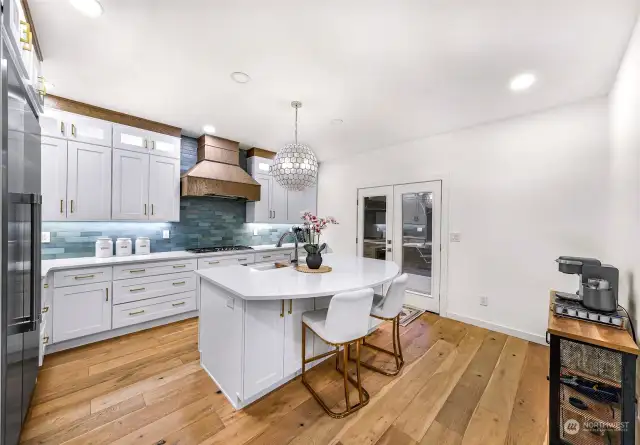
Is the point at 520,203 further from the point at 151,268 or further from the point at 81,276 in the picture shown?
the point at 81,276

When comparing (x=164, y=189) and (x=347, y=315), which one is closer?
(x=347, y=315)

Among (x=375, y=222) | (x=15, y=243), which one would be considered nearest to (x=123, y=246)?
(x=15, y=243)

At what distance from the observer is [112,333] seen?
114 inches

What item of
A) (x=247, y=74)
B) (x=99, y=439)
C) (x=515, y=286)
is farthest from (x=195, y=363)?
(x=515, y=286)

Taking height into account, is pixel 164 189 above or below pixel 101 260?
above

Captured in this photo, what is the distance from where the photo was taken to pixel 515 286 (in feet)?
9.85

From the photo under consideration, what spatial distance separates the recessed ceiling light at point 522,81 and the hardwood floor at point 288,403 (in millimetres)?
2590

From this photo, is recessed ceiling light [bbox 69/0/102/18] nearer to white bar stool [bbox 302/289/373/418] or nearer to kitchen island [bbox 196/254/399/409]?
Result: kitchen island [bbox 196/254/399/409]

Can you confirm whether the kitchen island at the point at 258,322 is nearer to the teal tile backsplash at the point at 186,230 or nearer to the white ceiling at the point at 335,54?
the white ceiling at the point at 335,54

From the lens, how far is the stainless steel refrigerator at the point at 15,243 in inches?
43.3

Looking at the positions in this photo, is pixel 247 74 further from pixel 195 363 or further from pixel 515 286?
pixel 515 286

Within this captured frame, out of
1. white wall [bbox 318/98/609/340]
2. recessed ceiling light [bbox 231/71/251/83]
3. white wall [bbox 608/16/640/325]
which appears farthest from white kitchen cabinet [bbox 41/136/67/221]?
white wall [bbox 608/16/640/325]

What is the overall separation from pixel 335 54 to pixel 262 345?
87.7 inches

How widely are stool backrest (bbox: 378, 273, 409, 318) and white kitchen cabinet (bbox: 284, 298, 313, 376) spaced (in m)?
0.68
